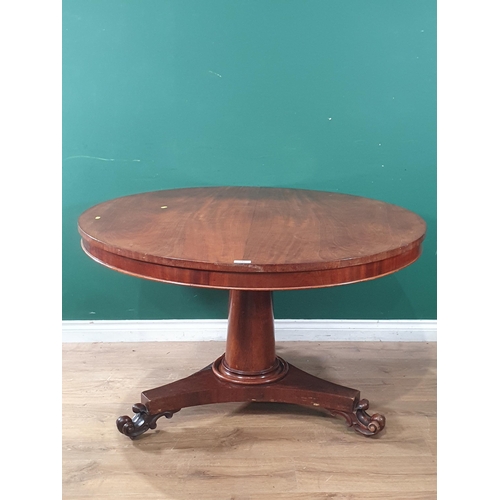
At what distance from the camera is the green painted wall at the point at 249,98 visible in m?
2.22

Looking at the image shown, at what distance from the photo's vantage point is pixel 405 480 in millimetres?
1557

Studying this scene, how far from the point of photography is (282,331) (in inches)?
98.6

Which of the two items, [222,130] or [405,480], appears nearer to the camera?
[405,480]

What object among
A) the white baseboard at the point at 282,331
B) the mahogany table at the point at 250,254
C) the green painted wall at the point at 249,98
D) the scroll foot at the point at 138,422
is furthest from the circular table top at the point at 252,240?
the white baseboard at the point at 282,331

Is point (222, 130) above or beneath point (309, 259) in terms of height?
above

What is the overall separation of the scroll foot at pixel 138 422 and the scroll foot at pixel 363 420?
57cm

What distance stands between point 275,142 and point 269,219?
0.74 meters

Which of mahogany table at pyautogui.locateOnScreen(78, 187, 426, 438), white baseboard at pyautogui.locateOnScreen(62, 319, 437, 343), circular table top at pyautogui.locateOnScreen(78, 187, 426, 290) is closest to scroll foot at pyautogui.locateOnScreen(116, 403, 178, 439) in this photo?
mahogany table at pyautogui.locateOnScreen(78, 187, 426, 438)

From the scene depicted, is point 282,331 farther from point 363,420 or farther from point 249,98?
point 249,98

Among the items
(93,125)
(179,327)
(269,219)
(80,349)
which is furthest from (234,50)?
(80,349)

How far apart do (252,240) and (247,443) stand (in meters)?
0.70

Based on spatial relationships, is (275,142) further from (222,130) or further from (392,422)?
(392,422)

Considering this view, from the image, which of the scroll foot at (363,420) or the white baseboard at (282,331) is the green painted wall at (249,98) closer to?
the white baseboard at (282,331)

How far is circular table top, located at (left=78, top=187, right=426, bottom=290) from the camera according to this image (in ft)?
4.11
